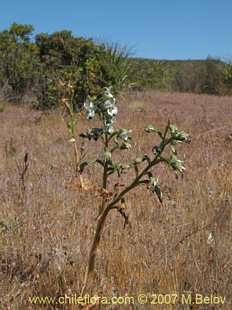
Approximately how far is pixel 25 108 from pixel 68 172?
8.03m

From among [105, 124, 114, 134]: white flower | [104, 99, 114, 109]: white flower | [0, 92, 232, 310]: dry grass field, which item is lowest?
[0, 92, 232, 310]: dry grass field

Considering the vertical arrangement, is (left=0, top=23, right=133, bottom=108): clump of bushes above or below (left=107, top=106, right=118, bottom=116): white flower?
above

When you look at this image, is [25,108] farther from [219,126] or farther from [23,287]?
[23,287]

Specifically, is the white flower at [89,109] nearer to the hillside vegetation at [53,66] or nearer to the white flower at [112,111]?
the white flower at [112,111]

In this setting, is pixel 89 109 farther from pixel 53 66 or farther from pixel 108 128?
pixel 53 66

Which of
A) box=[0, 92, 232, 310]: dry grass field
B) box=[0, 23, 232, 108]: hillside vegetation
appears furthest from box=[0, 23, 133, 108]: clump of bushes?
box=[0, 92, 232, 310]: dry grass field

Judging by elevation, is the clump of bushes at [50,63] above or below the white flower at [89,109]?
above

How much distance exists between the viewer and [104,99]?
5.94ft

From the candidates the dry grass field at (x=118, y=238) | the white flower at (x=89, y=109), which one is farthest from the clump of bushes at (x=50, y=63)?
the white flower at (x=89, y=109)

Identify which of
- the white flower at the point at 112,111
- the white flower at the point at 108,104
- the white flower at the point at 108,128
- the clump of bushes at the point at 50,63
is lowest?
the white flower at the point at 108,128

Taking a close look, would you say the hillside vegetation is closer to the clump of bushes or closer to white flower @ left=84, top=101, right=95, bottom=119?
the clump of bushes

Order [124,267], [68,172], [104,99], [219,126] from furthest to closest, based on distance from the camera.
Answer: [219,126], [68,172], [124,267], [104,99]

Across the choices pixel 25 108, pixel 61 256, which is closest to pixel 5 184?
pixel 61 256

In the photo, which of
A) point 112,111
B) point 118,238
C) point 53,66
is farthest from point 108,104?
point 53,66
